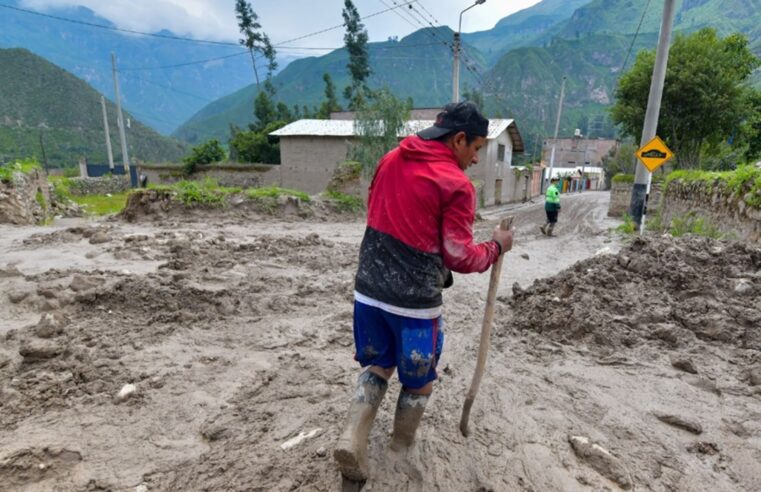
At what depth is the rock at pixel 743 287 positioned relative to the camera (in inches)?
170

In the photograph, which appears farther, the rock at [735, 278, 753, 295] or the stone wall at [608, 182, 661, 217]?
the stone wall at [608, 182, 661, 217]

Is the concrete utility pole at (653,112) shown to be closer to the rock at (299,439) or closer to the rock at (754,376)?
the rock at (754,376)

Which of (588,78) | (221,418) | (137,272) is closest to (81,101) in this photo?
(137,272)

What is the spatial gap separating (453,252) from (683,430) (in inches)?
82.1

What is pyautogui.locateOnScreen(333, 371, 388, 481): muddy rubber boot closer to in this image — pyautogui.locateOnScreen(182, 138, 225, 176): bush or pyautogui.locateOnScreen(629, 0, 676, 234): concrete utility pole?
pyautogui.locateOnScreen(629, 0, 676, 234): concrete utility pole

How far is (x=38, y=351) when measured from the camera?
327 centimetres

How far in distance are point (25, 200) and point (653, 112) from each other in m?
17.7

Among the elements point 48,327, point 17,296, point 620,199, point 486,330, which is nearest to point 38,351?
point 48,327

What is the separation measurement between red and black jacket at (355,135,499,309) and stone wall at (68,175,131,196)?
29.5 meters

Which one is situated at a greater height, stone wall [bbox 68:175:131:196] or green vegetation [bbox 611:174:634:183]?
green vegetation [bbox 611:174:634:183]

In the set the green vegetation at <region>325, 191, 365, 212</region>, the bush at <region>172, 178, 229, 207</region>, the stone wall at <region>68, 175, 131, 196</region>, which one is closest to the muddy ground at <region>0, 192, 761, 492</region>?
the bush at <region>172, 178, 229, 207</region>

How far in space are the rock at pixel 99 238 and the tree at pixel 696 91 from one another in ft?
60.1

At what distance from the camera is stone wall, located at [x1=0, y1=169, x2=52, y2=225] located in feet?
36.2

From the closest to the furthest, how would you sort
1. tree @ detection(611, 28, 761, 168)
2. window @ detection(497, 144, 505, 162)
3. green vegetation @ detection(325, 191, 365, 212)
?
tree @ detection(611, 28, 761, 168) → green vegetation @ detection(325, 191, 365, 212) → window @ detection(497, 144, 505, 162)
